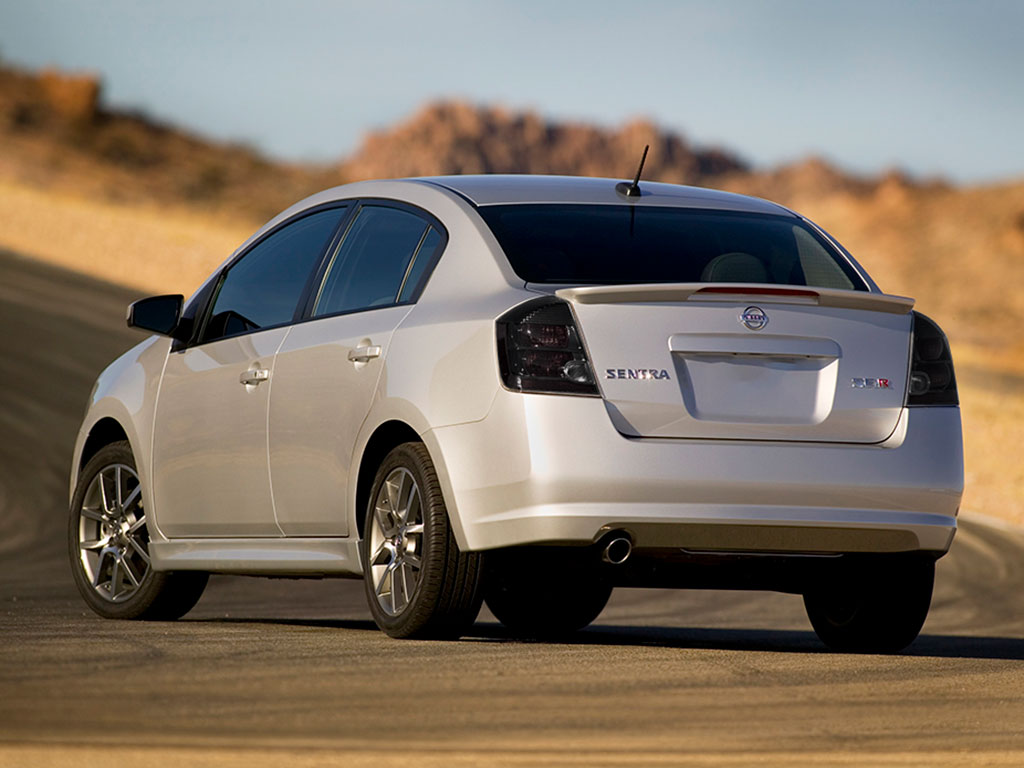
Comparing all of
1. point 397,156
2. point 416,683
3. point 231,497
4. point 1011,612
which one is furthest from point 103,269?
point 397,156

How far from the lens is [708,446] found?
699 cm

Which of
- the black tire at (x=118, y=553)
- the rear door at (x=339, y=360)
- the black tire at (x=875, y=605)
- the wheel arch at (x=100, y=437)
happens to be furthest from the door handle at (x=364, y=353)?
the wheel arch at (x=100, y=437)

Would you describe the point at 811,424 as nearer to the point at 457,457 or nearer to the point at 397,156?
the point at 457,457

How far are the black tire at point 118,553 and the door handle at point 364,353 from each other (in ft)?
5.99

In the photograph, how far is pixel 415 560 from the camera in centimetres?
739

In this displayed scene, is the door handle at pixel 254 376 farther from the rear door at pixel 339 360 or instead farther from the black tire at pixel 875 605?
the black tire at pixel 875 605

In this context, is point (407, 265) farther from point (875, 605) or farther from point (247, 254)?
point (875, 605)

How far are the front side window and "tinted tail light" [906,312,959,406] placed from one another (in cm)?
250

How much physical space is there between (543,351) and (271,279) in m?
2.19

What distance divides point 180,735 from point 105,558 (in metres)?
4.20

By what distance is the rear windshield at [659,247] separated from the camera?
24.7 ft

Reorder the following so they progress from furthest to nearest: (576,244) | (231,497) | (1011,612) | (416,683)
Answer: (1011,612) < (231,497) < (576,244) < (416,683)

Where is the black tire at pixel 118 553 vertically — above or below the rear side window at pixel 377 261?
below

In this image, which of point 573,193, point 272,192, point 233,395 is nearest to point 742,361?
point 573,193
